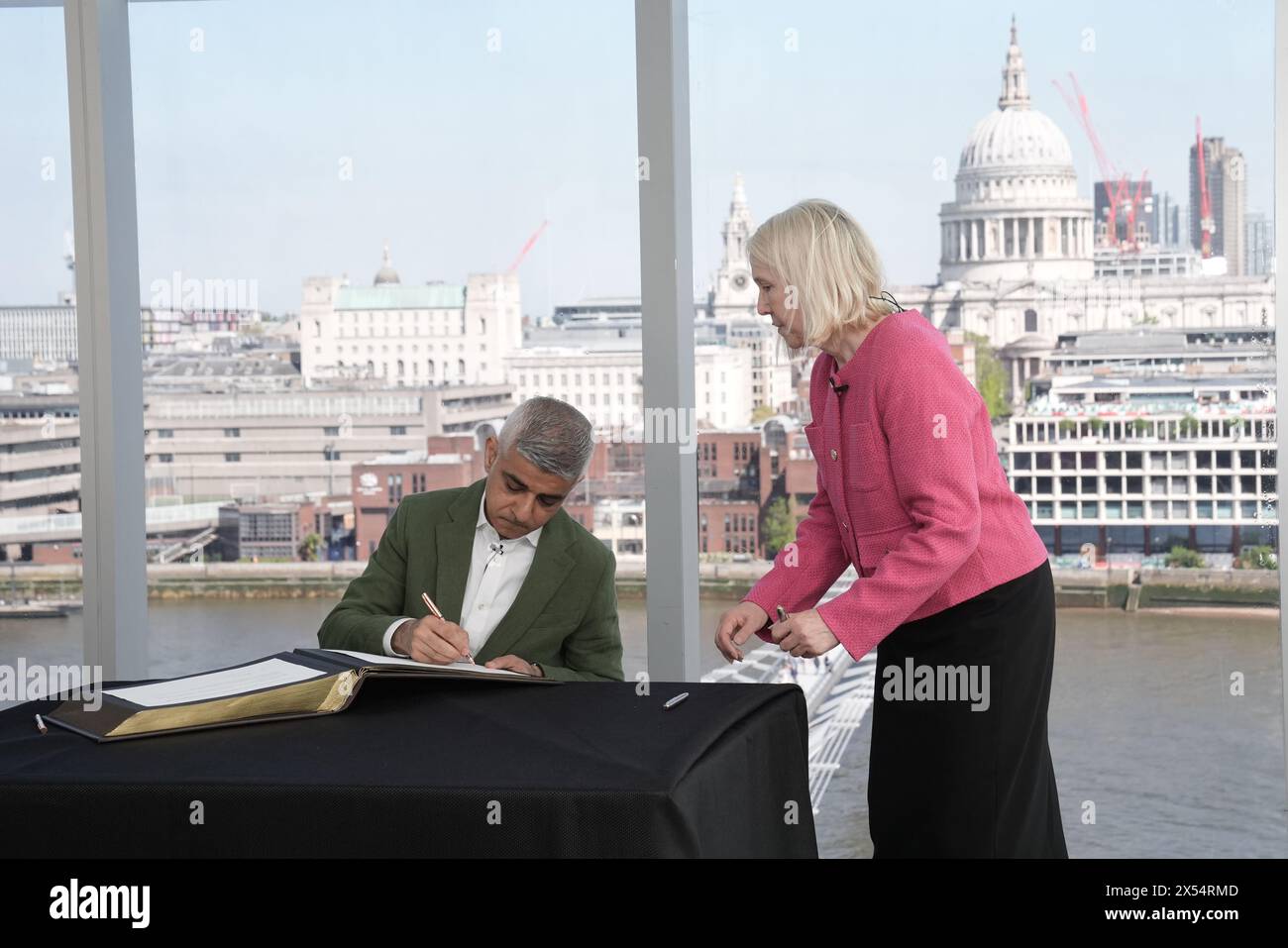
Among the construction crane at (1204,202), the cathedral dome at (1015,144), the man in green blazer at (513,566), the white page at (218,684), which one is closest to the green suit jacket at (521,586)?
the man in green blazer at (513,566)

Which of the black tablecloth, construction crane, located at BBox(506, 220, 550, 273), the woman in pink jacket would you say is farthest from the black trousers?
construction crane, located at BBox(506, 220, 550, 273)

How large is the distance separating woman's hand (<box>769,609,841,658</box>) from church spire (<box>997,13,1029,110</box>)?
2.05 m

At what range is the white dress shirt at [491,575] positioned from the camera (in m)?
2.03

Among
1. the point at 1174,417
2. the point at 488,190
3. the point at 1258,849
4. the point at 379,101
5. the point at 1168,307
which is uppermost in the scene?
the point at 379,101

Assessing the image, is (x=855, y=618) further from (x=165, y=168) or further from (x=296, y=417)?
(x=165, y=168)

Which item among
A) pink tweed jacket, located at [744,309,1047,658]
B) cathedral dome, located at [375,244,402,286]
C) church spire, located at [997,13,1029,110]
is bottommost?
pink tweed jacket, located at [744,309,1047,658]

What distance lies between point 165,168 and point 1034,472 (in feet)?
8.63

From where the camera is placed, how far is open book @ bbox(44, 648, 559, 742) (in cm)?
136

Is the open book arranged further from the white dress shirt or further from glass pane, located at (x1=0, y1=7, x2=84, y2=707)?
glass pane, located at (x1=0, y1=7, x2=84, y2=707)

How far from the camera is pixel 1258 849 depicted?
2.75 meters

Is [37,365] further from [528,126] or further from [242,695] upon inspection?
[242,695]

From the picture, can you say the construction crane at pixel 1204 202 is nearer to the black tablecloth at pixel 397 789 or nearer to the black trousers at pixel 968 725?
the black trousers at pixel 968 725

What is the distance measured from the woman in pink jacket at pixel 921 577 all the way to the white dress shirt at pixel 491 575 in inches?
16.8
